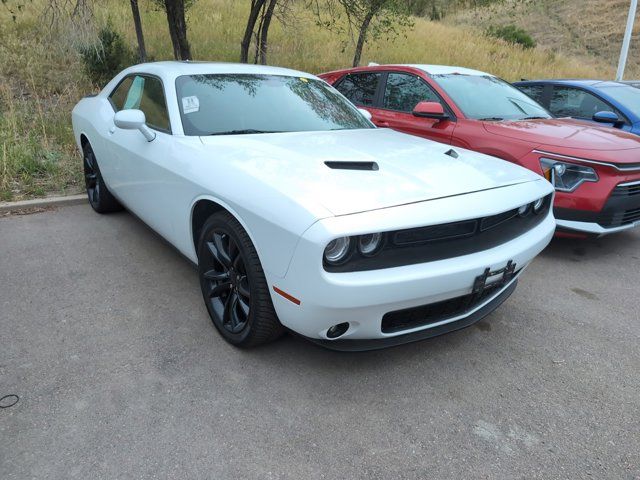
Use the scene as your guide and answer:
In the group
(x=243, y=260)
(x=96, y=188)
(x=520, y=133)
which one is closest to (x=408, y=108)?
(x=520, y=133)

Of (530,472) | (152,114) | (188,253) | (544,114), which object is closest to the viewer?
(530,472)

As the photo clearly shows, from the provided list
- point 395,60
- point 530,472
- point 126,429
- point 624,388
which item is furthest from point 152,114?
point 395,60

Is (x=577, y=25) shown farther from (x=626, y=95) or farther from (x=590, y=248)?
(x=590, y=248)

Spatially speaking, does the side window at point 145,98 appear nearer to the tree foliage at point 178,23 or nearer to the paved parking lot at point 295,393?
the paved parking lot at point 295,393

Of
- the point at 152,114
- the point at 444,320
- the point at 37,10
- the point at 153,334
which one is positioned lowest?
the point at 153,334

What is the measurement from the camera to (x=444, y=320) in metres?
2.35

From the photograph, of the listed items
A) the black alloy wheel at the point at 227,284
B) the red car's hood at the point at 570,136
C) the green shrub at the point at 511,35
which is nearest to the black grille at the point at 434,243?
the black alloy wheel at the point at 227,284

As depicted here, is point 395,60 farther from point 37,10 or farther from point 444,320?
point 444,320

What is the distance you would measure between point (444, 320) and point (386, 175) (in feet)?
2.55

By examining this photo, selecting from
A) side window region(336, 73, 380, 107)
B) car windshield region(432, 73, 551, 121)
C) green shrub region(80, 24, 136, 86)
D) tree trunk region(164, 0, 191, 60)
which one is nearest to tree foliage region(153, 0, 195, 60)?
tree trunk region(164, 0, 191, 60)

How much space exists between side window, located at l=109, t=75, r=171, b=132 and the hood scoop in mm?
1227

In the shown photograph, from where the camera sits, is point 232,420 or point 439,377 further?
point 439,377

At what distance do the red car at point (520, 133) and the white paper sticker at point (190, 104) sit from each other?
2.26 m

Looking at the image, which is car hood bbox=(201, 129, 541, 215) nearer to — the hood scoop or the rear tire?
the hood scoop
